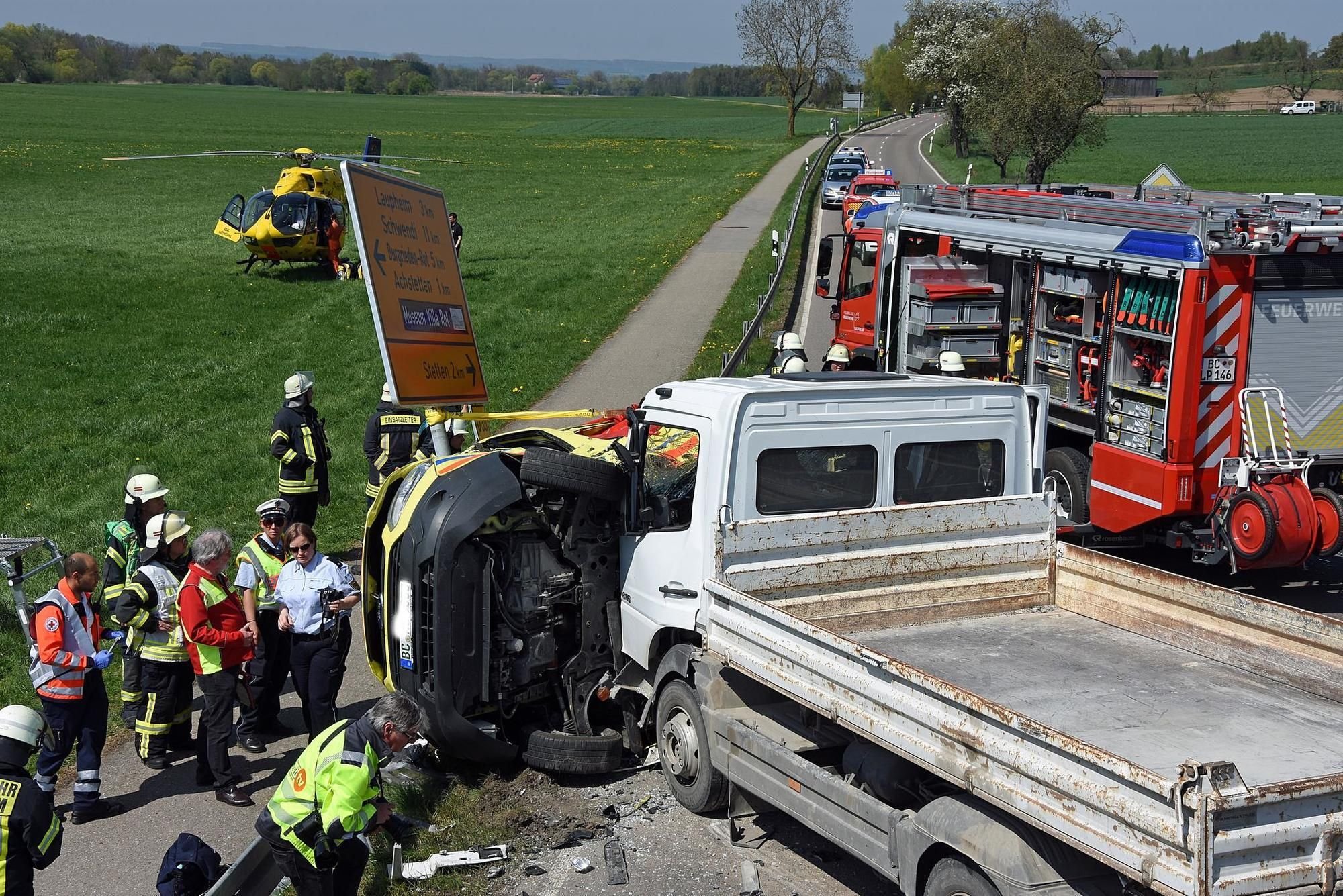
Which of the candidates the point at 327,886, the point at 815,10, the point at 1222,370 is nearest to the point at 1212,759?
the point at 327,886

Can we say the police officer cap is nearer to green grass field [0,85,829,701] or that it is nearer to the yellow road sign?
the yellow road sign

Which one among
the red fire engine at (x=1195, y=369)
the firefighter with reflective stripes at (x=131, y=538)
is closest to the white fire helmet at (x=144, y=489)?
the firefighter with reflective stripes at (x=131, y=538)

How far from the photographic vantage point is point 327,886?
18.4ft

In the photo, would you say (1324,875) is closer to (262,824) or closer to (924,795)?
(924,795)

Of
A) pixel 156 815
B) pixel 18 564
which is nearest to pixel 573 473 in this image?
pixel 156 815

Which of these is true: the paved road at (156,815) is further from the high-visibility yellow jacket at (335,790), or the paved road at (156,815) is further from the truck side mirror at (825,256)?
the truck side mirror at (825,256)

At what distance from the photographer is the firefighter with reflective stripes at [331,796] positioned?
17.6ft

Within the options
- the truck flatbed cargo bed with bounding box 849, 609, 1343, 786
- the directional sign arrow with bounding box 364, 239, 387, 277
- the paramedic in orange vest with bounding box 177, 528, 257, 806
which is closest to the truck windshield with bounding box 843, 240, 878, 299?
the directional sign arrow with bounding box 364, 239, 387, 277

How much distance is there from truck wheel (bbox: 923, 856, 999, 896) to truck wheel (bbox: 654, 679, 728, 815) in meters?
1.77

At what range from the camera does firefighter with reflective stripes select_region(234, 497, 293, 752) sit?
26.5 feet

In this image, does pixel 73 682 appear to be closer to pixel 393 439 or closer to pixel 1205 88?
pixel 393 439

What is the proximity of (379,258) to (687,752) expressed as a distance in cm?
430

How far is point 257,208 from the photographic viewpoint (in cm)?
3089

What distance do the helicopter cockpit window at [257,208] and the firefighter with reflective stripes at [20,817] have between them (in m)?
27.2
